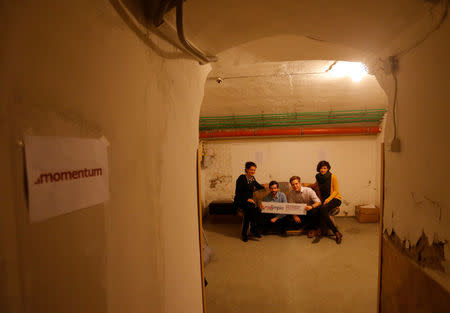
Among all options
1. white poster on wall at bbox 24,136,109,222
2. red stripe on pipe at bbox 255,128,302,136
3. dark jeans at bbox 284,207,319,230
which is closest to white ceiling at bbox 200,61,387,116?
red stripe on pipe at bbox 255,128,302,136

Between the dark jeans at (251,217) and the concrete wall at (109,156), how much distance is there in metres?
2.49

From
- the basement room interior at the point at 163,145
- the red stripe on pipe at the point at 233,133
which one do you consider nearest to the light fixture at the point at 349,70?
the basement room interior at the point at 163,145

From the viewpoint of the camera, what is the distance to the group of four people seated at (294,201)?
3531 mm

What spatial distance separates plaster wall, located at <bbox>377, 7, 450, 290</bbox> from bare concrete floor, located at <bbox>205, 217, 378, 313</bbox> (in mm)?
1279

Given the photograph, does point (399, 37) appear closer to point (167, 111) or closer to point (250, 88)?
point (167, 111)

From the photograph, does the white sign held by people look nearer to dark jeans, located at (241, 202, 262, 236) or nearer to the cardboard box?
dark jeans, located at (241, 202, 262, 236)

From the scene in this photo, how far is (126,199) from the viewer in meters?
0.73

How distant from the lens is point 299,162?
15.0 feet

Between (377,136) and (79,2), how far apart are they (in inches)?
199

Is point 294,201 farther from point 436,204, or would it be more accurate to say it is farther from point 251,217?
point 436,204

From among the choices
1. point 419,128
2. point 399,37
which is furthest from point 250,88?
point 419,128

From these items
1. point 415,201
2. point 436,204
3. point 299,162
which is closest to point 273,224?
point 299,162

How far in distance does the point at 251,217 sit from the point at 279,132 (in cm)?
183

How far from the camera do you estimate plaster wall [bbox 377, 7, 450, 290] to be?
0.87m
